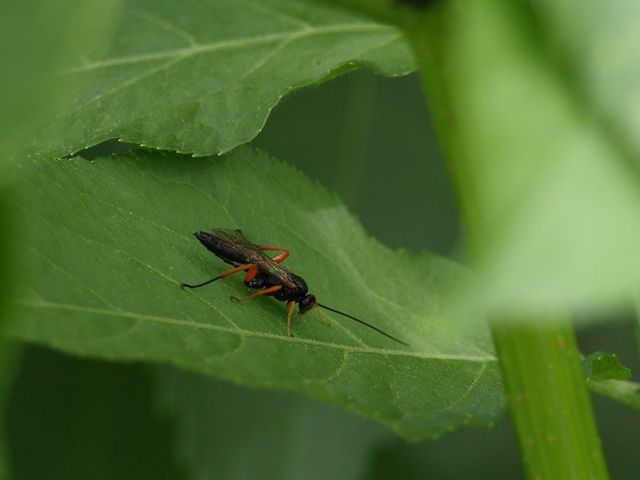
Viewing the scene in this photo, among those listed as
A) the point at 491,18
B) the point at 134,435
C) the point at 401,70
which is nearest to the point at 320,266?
the point at 401,70

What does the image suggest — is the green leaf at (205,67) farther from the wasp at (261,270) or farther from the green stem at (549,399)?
the green stem at (549,399)

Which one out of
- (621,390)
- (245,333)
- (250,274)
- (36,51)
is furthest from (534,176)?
(250,274)

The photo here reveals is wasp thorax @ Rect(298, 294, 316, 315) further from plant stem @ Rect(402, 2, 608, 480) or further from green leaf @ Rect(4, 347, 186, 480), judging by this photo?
green leaf @ Rect(4, 347, 186, 480)

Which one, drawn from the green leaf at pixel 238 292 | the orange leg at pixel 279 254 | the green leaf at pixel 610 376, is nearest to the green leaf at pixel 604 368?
the green leaf at pixel 610 376

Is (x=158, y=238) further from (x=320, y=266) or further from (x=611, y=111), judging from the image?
(x=611, y=111)

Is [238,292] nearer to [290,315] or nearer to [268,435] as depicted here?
[290,315]

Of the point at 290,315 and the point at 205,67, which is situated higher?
the point at 205,67
